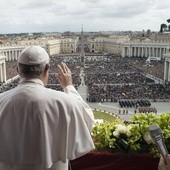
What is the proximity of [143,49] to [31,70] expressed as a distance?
107665 millimetres

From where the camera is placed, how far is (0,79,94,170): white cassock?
3211mm

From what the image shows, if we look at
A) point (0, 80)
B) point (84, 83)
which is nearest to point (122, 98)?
point (84, 83)

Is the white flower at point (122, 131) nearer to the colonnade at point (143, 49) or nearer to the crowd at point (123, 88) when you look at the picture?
the crowd at point (123, 88)

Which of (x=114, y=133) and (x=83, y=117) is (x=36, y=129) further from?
(x=114, y=133)

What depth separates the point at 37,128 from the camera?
321 cm

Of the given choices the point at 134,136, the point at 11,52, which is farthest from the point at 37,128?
the point at 11,52

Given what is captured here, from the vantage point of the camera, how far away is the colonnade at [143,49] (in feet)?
340

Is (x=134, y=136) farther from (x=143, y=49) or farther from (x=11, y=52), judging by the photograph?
(x=143, y=49)

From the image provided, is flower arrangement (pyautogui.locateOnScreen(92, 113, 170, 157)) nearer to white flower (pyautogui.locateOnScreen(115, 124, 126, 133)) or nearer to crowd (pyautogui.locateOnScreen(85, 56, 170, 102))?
white flower (pyautogui.locateOnScreen(115, 124, 126, 133))

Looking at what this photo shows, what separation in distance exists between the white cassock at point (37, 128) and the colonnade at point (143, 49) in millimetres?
101254

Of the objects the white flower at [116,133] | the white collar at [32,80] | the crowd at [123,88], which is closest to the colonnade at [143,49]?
the crowd at [123,88]

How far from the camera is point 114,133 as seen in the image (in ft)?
17.3

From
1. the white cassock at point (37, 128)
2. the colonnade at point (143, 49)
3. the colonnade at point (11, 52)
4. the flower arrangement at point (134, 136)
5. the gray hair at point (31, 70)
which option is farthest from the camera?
the colonnade at point (143, 49)

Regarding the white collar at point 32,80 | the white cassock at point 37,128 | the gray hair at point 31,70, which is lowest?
the white cassock at point 37,128
